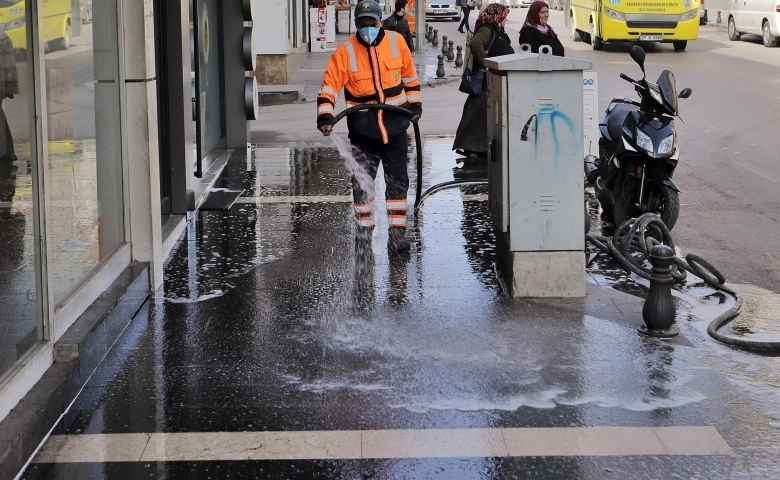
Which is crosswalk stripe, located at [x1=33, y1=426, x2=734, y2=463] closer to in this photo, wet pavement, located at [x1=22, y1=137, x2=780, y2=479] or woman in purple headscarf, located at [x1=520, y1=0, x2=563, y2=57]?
wet pavement, located at [x1=22, y1=137, x2=780, y2=479]

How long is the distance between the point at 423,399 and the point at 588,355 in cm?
114

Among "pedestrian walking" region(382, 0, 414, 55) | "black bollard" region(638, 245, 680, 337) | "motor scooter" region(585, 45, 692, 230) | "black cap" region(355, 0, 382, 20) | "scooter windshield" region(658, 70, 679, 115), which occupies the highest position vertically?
"pedestrian walking" region(382, 0, 414, 55)

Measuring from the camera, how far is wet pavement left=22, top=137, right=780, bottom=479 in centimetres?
470

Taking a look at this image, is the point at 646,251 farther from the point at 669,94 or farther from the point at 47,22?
the point at 47,22

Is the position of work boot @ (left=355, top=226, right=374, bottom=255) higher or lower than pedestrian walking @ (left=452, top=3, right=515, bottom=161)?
lower

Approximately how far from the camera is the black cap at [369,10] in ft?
27.2

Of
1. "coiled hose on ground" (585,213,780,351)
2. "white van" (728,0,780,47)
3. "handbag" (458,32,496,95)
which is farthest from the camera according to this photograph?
"white van" (728,0,780,47)

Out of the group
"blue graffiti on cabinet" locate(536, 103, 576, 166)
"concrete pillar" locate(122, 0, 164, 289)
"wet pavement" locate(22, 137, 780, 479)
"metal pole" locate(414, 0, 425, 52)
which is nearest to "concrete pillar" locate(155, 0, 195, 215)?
"wet pavement" locate(22, 137, 780, 479)

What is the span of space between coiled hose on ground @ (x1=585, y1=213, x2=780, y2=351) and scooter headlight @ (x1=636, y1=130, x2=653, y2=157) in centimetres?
66

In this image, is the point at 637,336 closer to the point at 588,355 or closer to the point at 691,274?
the point at 588,355

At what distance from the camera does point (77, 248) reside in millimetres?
6137

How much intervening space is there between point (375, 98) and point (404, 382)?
129 inches

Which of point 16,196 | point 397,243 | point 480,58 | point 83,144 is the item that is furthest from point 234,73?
point 16,196

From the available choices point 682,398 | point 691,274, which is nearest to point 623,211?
point 691,274
